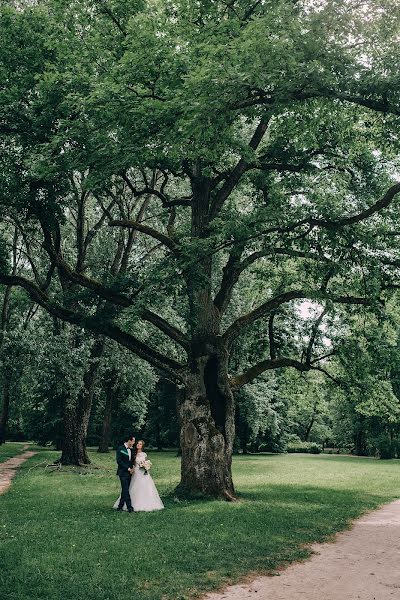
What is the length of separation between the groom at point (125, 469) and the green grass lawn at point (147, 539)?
0.44 m

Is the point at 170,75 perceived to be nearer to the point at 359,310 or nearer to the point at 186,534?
the point at 186,534

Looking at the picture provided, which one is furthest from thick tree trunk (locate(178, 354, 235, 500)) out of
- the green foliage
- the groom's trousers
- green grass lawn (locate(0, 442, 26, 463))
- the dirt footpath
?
the green foliage

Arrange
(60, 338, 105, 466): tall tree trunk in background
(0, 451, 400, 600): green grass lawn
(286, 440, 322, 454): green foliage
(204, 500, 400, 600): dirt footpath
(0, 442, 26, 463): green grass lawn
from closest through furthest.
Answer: (204, 500, 400, 600): dirt footpath, (0, 451, 400, 600): green grass lawn, (60, 338, 105, 466): tall tree trunk in background, (0, 442, 26, 463): green grass lawn, (286, 440, 322, 454): green foliage

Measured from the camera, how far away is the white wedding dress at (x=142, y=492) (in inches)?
543

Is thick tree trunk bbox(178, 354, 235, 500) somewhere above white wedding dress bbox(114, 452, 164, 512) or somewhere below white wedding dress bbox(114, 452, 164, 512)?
above

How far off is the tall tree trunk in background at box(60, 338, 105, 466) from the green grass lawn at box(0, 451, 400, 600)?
6.07 meters

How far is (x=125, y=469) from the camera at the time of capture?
1362 cm

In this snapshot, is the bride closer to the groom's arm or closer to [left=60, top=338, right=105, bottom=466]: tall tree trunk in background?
the groom's arm

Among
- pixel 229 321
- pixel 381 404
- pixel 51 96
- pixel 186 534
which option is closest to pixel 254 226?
pixel 51 96

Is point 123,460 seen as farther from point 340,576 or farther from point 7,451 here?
point 7,451

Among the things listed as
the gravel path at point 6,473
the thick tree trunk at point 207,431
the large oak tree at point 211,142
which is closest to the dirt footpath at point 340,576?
the thick tree trunk at point 207,431

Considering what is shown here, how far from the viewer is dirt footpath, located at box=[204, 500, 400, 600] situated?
23.9ft

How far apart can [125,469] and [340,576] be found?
21.5 feet

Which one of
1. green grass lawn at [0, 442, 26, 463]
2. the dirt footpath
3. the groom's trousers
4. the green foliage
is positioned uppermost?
the groom's trousers
